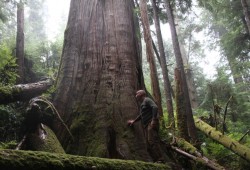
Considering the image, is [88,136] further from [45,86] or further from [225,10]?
[225,10]

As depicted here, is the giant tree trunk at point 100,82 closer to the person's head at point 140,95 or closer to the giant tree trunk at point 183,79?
the person's head at point 140,95

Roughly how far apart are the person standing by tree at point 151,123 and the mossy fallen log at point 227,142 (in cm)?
296

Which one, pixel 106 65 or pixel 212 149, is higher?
pixel 106 65

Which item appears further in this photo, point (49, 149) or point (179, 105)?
point (179, 105)

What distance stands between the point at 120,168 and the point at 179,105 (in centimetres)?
403

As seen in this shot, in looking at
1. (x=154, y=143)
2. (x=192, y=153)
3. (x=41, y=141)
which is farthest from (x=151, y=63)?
(x=41, y=141)

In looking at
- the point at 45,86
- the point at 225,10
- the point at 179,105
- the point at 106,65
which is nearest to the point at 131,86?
the point at 106,65

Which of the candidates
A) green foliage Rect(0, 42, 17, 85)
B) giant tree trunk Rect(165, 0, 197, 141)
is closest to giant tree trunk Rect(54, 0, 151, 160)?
giant tree trunk Rect(165, 0, 197, 141)

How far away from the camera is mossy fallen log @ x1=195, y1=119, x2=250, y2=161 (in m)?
7.21

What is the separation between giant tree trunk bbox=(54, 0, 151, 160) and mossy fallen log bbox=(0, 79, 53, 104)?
42.5 inches

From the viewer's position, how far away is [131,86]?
604 cm

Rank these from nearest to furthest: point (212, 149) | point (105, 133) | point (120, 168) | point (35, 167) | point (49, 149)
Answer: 1. point (35, 167)
2. point (120, 168)
3. point (49, 149)
4. point (105, 133)
5. point (212, 149)

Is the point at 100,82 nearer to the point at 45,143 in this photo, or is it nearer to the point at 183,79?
the point at 45,143

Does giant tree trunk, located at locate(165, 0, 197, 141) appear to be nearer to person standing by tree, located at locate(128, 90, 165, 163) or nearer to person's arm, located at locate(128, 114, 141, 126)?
person standing by tree, located at locate(128, 90, 165, 163)
